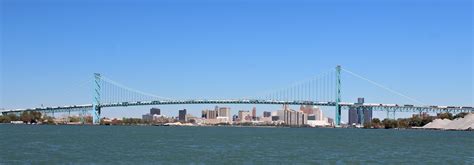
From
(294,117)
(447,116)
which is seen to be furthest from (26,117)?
(294,117)

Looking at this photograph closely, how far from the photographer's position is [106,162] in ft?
79.8

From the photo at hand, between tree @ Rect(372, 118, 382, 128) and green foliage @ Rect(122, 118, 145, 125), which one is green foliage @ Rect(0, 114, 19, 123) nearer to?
green foliage @ Rect(122, 118, 145, 125)

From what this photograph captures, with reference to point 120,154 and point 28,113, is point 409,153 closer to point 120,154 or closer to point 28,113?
point 120,154

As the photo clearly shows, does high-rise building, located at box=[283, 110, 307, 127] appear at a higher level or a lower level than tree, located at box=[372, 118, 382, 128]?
higher

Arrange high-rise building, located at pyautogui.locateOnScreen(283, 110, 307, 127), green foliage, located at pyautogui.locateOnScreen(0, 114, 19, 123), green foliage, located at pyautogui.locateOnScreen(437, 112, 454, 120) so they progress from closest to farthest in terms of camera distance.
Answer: green foliage, located at pyautogui.locateOnScreen(437, 112, 454, 120) < green foliage, located at pyautogui.locateOnScreen(0, 114, 19, 123) < high-rise building, located at pyautogui.locateOnScreen(283, 110, 307, 127)

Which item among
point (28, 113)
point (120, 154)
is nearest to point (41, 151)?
point (120, 154)

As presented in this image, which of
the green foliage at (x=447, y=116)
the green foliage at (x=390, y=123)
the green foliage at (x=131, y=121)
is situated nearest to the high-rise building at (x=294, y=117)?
the green foliage at (x=131, y=121)

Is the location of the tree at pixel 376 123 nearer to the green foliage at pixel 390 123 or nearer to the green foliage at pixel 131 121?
the green foliage at pixel 390 123

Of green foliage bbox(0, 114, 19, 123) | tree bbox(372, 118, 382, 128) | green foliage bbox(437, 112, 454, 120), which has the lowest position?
tree bbox(372, 118, 382, 128)

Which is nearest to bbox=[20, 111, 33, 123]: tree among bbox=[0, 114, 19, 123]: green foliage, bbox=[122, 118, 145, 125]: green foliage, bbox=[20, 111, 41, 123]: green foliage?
bbox=[20, 111, 41, 123]: green foliage

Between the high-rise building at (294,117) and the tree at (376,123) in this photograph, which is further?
the high-rise building at (294,117)

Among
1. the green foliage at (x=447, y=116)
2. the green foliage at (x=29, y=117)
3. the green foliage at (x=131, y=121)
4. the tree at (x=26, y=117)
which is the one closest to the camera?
the green foliage at (x=447, y=116)

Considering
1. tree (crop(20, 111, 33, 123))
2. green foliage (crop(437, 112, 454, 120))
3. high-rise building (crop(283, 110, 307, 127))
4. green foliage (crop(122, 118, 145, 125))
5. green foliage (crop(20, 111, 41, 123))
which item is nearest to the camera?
green foliage (crop(437, 112, 454, 120))

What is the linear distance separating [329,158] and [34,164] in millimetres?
10038
